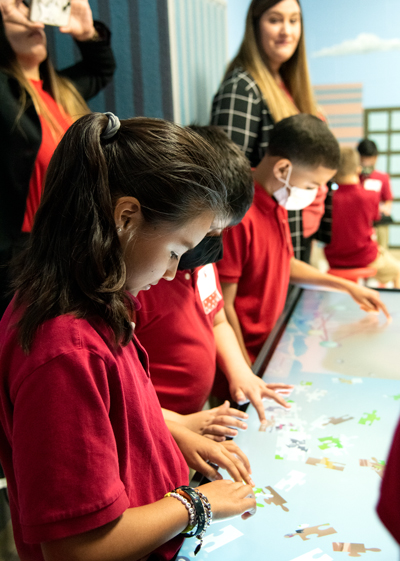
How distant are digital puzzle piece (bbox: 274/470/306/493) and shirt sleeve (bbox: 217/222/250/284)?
2.47 feet

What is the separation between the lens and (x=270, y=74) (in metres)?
2.09

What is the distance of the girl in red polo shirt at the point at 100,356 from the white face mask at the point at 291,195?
0.90m

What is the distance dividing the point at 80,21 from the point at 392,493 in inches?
65.2

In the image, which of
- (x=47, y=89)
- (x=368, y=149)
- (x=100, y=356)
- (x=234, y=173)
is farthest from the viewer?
(x=368, y=149)

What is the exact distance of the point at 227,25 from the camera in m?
3.00

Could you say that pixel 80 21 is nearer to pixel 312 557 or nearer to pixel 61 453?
pixel 61 453

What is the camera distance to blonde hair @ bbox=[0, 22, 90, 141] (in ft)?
4.42

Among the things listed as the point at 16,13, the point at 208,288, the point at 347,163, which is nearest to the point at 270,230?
the point at 208,288

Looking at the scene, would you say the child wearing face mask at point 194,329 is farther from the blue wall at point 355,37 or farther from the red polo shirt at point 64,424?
the blue wall at point 355,37

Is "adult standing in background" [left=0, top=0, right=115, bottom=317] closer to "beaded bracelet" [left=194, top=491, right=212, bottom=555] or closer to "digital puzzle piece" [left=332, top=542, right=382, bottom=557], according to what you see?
"beaded bracelet" [left=194, top=491, right=212, bottom=555]

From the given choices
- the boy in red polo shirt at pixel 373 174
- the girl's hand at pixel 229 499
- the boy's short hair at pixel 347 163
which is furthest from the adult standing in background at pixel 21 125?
the boy in red polo shirt at pixel 373 174

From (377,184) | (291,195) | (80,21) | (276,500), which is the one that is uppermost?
(80,21)

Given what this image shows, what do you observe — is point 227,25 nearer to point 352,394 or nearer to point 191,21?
point 191,21

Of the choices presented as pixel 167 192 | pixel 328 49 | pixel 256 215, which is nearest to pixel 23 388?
pixel 167 192
